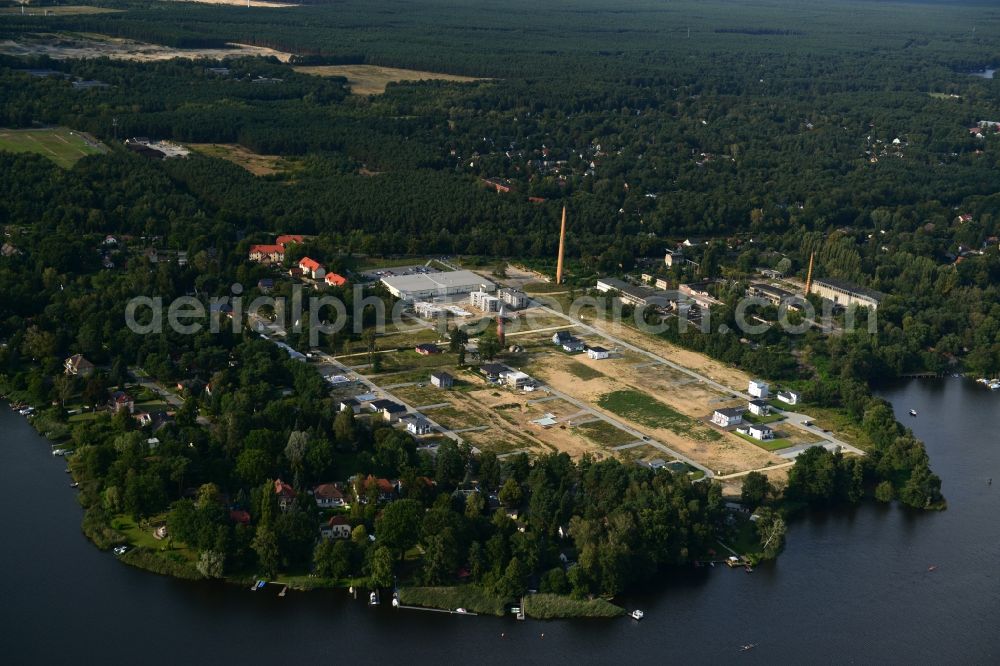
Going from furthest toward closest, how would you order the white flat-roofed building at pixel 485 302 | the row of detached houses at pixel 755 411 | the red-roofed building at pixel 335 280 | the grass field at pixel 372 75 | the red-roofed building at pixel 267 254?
the grass field at pixel 372 75 < the red-roofed building at pixel 267 254 < the red-roofed building at pixel 335 280 < the white flat-roofed building at pixel 485 302 < the row of detached houses at pixel 755 411

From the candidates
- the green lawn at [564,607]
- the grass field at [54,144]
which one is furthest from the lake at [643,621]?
the grass field at [54,144]

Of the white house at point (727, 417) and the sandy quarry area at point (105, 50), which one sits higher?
the sandy quarry area at point (105, 50)

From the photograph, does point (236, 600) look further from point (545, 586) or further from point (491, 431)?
point (491, 431)

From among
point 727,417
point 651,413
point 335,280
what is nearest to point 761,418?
point 727,417

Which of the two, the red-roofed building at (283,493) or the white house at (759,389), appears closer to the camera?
the red-roofed building at (283,493)

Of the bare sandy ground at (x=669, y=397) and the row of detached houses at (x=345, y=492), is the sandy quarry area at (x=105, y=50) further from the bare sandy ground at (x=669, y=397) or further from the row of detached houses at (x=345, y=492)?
the row of detached houses at (x=345, y=492)

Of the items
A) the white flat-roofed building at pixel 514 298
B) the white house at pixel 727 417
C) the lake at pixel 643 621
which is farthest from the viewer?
the white flat-roofed building at pixel 514 298
